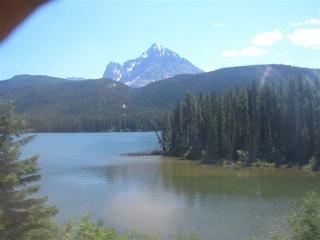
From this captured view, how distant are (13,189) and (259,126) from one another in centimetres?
4773

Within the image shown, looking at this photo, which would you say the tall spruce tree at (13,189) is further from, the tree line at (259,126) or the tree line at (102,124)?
the tree line at (102,124)

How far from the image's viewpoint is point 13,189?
1026 cm

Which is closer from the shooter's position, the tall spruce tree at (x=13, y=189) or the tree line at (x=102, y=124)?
the tall spruce tree at (x=13, y=189)

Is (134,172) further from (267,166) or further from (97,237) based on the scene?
(97,237)

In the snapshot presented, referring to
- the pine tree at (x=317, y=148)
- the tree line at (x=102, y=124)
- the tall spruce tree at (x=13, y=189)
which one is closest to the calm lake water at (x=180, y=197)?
the pine tree at (x=317, y=148)

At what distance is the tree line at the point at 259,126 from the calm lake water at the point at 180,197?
5852 millimetres

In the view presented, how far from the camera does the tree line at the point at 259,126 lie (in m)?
48.8

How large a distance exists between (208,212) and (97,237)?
660 inches

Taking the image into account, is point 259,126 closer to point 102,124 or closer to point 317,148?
point 317,148

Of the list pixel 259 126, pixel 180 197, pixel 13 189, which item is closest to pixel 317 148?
pixel 259 126

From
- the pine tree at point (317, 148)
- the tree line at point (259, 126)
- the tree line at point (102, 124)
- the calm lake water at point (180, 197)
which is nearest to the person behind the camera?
the calm lake water at point (180, 197)

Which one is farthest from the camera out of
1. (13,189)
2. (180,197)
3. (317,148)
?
(317,148)

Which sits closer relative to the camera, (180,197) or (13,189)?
(13,189)

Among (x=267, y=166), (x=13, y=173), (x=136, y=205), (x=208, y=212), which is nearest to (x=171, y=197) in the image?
(x=136, y=205)
